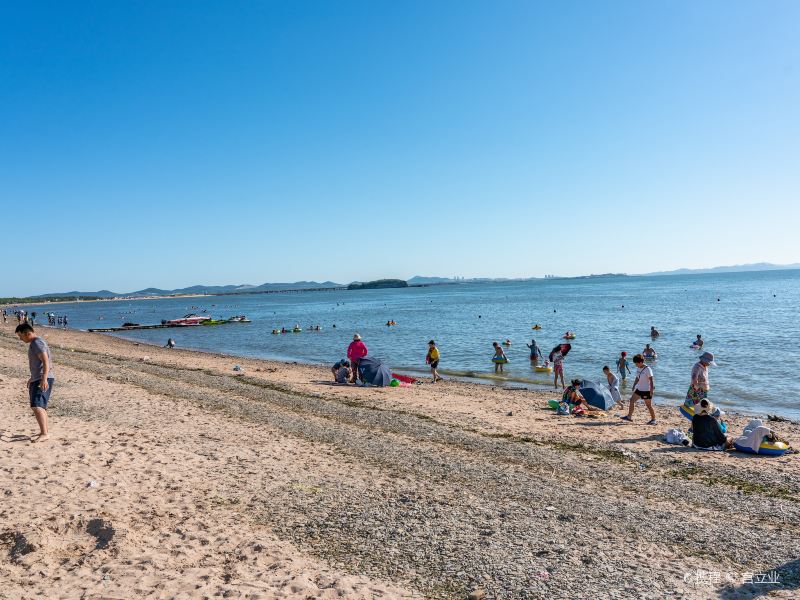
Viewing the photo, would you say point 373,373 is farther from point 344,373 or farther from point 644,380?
point 644,380

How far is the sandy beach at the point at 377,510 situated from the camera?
5.60m

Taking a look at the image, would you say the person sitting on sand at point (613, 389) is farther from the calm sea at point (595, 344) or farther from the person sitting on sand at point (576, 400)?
the calm sea at point (595, 344)

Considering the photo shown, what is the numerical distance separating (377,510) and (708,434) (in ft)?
24.9

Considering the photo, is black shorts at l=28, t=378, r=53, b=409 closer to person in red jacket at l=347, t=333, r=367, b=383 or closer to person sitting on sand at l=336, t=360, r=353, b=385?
person in red jacket at l=347, t=333, r=367, b=383

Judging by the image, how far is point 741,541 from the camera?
657 centimetres

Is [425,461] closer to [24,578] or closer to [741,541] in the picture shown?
[741,541]

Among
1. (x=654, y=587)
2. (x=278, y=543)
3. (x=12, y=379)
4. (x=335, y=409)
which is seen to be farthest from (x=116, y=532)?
(x=12, y=379)

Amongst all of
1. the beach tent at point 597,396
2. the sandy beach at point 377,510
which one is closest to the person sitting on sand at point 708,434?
the sandy beach at point 377,510

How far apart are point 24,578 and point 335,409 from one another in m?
9.83

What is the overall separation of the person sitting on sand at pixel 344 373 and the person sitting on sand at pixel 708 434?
12.5 m

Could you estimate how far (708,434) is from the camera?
11070mm

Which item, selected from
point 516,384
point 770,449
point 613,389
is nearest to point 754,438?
point 770,449

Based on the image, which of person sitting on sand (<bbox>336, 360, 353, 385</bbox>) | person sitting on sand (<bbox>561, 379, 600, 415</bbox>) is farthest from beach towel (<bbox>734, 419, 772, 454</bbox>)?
person sitting on sand (<bbox>336, 360, 353, 385</bbox>)

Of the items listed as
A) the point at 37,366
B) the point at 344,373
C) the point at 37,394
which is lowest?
the point at 344,373
